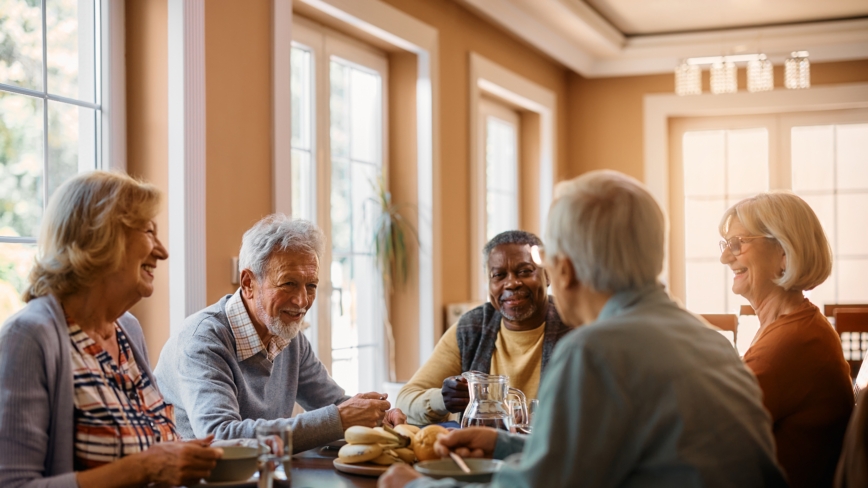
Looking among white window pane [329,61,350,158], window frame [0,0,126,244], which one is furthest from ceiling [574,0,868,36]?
window frame [0,0,126,244]

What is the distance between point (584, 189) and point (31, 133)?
1.92 meters

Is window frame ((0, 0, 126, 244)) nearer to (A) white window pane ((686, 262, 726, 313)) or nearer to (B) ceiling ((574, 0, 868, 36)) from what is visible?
(B) ceiling ((574, 0, 868, 36))

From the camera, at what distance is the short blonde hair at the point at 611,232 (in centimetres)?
133

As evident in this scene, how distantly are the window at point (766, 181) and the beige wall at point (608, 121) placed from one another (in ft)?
1.09

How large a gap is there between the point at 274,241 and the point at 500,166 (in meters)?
3.84

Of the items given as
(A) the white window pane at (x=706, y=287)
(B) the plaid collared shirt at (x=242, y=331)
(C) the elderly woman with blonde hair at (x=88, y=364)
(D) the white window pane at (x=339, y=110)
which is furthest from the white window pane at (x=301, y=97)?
(A) the white window pane at (x=706, y=287)

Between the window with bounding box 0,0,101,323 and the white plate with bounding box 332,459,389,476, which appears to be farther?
the window with bounding box 0,0,101,323

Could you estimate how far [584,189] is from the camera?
1357mm

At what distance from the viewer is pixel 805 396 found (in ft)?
6.36

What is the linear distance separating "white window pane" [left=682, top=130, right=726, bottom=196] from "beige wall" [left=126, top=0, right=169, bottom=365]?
4634 mm

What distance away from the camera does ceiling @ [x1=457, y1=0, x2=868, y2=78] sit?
5.42 meters

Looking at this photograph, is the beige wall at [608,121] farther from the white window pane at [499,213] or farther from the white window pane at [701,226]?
the white window pane at [499,213]

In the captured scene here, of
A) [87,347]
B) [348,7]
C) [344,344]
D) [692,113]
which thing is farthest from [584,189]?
[692,113]

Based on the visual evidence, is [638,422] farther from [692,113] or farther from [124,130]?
[692,113]
